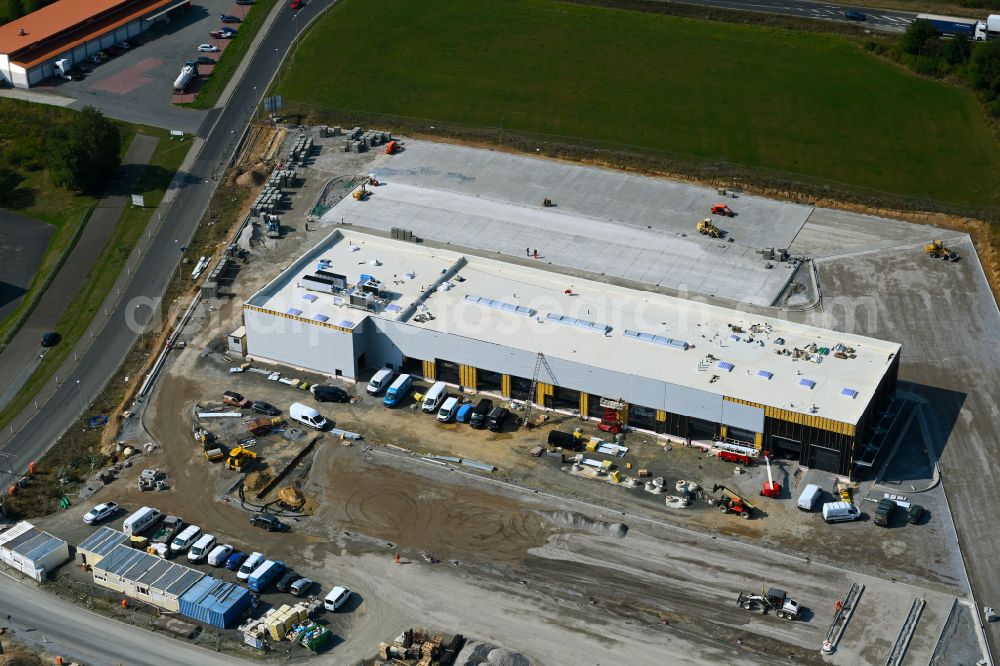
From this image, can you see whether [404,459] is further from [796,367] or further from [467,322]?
[796,367]

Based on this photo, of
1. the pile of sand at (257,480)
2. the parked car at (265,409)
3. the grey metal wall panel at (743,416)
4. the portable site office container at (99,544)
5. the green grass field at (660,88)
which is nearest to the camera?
the portable site office container at (99,544)

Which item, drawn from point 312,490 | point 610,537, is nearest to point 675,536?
point 610,537

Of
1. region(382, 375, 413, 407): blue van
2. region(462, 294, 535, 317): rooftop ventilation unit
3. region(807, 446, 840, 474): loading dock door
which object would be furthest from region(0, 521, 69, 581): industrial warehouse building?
region(807, 446, 840, 474): loading dock door

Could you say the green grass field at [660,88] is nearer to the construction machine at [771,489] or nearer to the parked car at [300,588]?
the construction machine at [771,489]

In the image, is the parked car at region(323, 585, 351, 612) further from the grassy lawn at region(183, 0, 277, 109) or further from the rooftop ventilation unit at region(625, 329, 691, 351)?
the grassy lawn at region(183, 0, 277, 109)

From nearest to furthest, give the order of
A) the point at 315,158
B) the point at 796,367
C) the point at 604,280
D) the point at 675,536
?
1. the point at 675,536
2. the point at 796,367
3. the point at 604,280
4. the point at 315,158

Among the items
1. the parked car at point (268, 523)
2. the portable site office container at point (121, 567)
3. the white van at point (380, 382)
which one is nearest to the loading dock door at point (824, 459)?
the white van at point (380, 382)

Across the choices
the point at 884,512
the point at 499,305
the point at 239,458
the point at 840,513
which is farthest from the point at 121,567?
the point at 884,512
